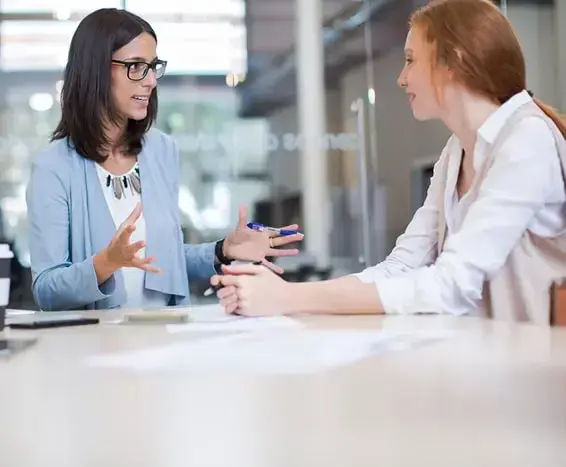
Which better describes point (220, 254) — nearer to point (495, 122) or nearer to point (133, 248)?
point (133, 248)

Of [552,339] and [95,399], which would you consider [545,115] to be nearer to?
[552,339]

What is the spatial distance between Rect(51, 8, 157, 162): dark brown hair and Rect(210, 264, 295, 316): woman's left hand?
764 mm

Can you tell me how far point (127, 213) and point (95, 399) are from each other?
1444 mm

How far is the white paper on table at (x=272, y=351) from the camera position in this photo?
829 millimetres

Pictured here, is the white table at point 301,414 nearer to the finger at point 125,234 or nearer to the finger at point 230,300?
the finger at point 230,300

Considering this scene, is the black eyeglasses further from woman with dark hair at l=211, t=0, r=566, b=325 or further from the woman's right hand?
woman with dark hair at l=211, t=0, r=566, b=325

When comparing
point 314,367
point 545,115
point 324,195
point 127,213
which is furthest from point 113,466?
point 324,195

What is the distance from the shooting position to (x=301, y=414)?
1.89 feet

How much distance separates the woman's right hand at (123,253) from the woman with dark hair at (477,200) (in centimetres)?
22

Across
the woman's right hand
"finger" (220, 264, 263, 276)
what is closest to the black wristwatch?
the woman's right hand

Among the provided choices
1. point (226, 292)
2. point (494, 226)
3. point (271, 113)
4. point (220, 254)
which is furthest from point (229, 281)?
point (271, 113)

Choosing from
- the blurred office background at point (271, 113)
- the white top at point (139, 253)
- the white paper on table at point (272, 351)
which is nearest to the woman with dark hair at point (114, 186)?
the white top at point (139, 253)

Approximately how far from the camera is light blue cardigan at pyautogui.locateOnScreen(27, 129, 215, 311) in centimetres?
185

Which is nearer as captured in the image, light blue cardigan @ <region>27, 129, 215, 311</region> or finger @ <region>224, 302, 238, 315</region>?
finger @ <region>224, 302, 238, 315</region>
